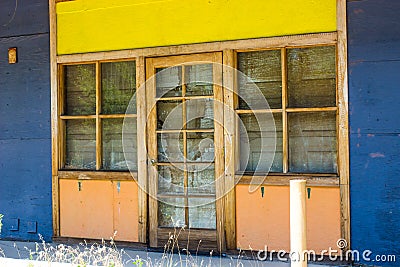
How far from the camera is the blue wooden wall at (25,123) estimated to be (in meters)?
5.70

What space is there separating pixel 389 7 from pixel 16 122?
12.7ft

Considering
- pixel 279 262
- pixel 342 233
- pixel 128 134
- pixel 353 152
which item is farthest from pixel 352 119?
pixel 128 134

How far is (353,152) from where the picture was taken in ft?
14.7

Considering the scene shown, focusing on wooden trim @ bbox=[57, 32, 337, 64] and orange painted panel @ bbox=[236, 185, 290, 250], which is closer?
wooden trim @ bbox=[57, 32, 337, 64]

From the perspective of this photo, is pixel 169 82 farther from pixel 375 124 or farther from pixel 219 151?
pixel 375 124

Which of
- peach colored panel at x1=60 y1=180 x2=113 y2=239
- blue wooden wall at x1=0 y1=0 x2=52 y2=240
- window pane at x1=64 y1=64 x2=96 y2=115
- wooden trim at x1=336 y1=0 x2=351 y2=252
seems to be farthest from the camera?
blue wooden wall at x1=0 y1=0 x2=52 y2=240

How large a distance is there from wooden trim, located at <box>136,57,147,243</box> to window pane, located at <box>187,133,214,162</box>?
0.45 m

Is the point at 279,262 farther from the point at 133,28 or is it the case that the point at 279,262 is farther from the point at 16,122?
the point at 16,122

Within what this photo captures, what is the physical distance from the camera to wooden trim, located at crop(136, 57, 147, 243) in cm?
524

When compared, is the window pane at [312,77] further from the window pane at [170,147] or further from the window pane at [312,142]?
the window pane at [170,147]

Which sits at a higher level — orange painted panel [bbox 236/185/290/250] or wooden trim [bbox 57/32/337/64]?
wooden trim [bbox 57/32/337/64]

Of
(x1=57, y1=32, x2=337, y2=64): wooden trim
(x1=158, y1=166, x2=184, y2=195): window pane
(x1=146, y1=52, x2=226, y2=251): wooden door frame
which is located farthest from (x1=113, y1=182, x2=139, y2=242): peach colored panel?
(x1=57, y1=32, x2=337, y2=64): wooden trim

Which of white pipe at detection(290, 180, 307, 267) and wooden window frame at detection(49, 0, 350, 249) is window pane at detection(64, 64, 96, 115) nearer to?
wooden window frame at detection(49, 0, 350, 249)

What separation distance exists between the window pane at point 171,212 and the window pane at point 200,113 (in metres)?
0.72
